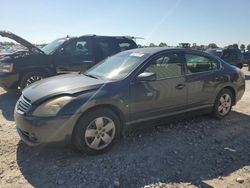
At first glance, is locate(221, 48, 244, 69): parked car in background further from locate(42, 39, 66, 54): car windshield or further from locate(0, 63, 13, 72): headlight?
locate(0, 63, 13, 72): headlight

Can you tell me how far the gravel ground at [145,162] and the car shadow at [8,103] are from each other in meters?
0.99

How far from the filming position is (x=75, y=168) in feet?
11.9

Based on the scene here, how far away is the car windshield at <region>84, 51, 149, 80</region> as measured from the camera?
4445 millimetres

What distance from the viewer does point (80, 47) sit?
27.0ft

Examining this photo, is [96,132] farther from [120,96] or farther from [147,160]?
[147,160]

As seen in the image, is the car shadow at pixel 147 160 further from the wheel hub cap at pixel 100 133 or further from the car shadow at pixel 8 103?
the car shadow at pixel 8 103

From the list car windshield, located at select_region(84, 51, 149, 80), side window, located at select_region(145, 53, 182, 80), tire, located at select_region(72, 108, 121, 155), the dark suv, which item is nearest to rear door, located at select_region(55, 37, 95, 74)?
the dark suv

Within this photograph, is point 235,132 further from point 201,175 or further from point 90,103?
point 90,103

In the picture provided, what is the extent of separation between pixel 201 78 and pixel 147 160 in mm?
2160

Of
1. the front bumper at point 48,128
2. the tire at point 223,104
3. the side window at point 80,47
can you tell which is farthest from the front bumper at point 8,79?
the tire at point 223,104

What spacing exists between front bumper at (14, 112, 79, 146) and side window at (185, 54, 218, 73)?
2.54 metres

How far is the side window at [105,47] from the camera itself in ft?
27.5

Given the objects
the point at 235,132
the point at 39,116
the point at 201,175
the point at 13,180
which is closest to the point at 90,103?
the point at 39,116

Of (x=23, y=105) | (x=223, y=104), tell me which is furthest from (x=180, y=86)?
(x=23, y=105)
